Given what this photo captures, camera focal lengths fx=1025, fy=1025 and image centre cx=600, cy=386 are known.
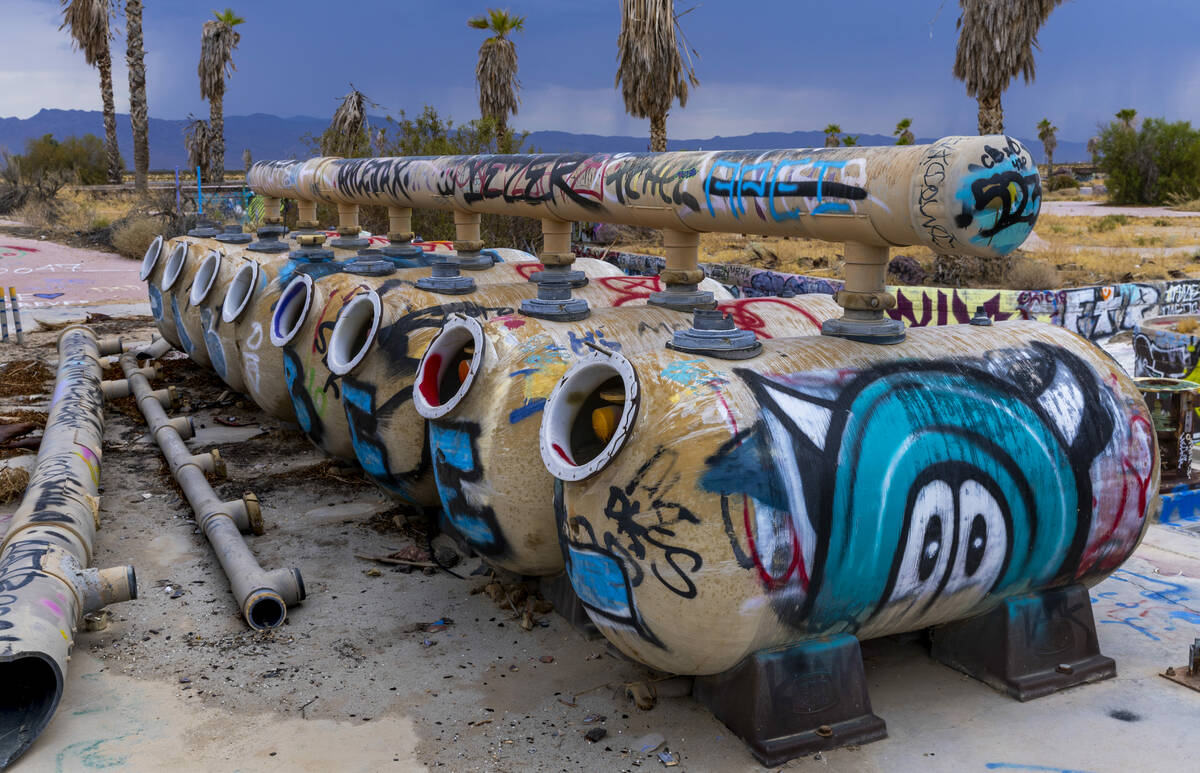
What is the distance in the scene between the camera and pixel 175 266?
40.7 feet

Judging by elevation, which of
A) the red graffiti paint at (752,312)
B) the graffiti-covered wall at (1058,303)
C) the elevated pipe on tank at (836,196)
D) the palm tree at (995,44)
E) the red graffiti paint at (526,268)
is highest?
the palm tree at (995,44)

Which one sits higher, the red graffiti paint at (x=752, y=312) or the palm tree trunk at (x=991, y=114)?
the palm tree trunk at (x=991, y=114)

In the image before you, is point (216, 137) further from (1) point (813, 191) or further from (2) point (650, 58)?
(1) point (813, 191)

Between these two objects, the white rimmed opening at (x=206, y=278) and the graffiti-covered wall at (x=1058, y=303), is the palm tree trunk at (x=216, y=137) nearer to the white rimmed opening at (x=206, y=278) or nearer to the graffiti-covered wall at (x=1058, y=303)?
the graffiti-covered wall at (x=1058, y=303)

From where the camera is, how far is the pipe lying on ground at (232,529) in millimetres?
6461

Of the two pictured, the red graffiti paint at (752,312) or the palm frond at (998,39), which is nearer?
the red graffiti paint at (752,312)

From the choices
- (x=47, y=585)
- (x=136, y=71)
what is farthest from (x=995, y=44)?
(x=136, y=71)

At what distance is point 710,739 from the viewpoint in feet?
16.6

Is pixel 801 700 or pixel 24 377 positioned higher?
pixel 801 700

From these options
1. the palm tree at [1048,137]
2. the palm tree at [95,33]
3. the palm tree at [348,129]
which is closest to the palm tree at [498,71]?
the palm tree at [348,129]

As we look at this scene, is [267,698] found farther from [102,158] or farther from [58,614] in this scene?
[102,158]

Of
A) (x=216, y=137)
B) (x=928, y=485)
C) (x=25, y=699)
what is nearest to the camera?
(x=928, y=485)

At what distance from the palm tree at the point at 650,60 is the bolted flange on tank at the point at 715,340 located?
1745 cm

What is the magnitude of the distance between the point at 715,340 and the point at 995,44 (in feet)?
52.8
